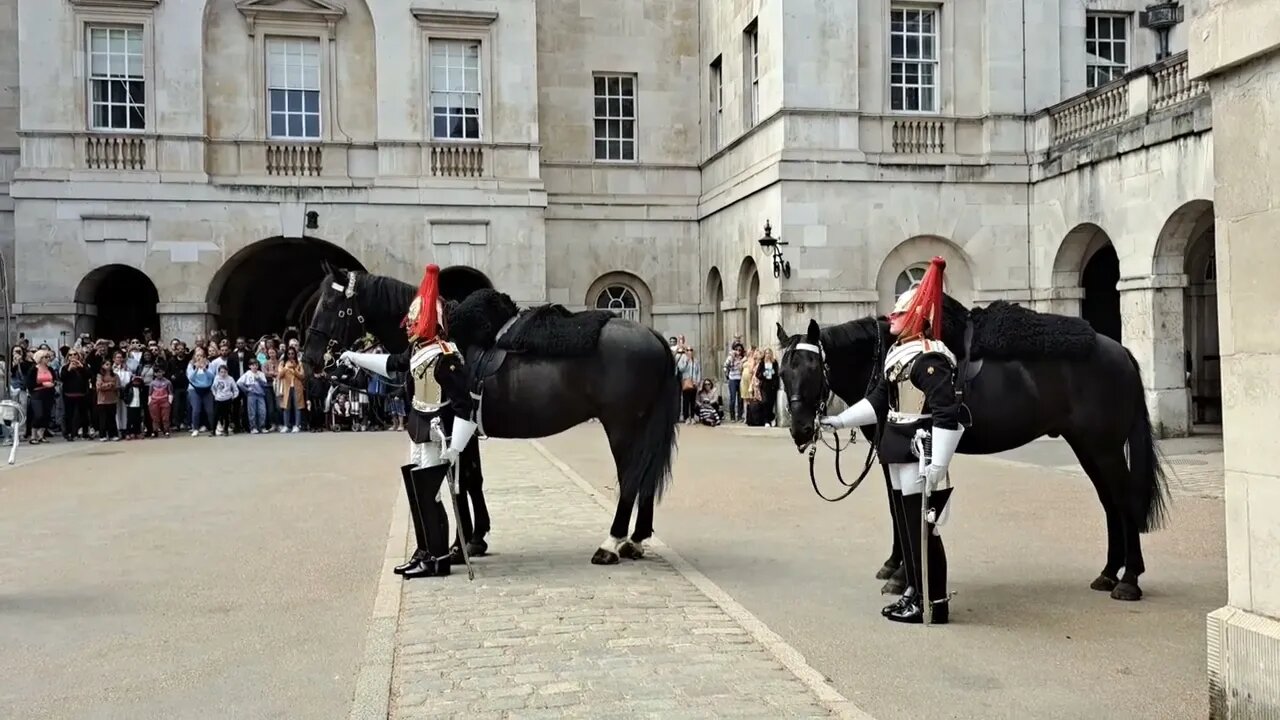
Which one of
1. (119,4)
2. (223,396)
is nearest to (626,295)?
(223,396)

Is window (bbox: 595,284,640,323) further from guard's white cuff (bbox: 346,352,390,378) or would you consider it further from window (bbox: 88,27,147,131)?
guard's white cuff (bbox: 346,352,390,378)

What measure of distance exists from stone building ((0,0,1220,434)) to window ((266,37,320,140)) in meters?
0.06

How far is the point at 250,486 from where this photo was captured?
41.9 ft

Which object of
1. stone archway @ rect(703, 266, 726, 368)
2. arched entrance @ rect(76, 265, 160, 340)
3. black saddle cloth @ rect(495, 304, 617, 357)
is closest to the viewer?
black saddle cloth @ rect(495, 304, 617, 357)

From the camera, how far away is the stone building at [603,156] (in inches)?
827

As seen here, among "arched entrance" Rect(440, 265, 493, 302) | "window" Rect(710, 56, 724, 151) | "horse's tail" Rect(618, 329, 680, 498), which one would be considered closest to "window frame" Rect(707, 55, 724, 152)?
"window" Rect(710, 56, 724, 151)

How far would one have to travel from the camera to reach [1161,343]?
17.5 m

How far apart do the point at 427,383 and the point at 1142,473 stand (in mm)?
4715

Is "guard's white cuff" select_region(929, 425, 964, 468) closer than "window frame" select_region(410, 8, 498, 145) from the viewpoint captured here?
Yes

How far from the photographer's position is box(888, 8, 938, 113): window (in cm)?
2192

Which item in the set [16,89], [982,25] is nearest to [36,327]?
[16,89]

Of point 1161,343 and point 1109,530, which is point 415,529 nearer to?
point 1109,530

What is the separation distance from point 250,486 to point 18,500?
2342mm

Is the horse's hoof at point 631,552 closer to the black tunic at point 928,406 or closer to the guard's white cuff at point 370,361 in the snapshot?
the guard's white cuff at point 370,361
